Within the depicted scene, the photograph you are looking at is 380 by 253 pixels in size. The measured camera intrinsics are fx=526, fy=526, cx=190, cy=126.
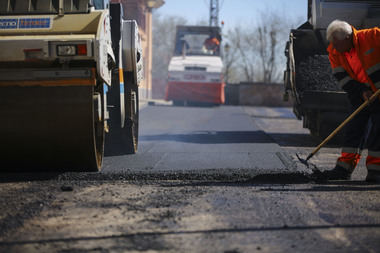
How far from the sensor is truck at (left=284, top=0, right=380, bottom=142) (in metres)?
8.02

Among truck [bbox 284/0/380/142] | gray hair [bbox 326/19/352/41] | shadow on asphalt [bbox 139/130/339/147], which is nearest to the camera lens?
gray hair [bbox 326/19/352/41]

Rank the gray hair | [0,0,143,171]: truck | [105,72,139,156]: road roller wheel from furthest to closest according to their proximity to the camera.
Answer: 1. [105,72,139,156]: road roller wheel
2. the gray hair
3. [0,0,143,171]: truck

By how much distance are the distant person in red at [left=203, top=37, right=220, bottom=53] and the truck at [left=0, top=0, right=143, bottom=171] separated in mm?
15703

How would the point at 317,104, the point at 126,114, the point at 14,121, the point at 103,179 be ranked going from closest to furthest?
the point at 14,121, the point at 103,179, the point at 126,114, the point at 317,104

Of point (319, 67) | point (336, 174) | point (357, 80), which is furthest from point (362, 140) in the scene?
point (319, 67)

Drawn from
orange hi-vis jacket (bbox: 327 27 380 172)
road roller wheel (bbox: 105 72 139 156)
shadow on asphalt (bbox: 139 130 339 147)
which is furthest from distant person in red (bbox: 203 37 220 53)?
orange hi-vis jacket (bbox: 327 27 380 172)

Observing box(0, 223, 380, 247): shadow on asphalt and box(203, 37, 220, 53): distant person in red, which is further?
box(203, 37, 220, 53): distant person in red

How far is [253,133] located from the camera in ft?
31.9

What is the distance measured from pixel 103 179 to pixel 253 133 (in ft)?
17.3

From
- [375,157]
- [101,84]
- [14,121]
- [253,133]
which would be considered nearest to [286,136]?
[253,133]

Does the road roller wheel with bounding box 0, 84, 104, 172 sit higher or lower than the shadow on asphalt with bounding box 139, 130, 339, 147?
higher

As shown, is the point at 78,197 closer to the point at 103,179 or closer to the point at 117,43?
the point at 103,179

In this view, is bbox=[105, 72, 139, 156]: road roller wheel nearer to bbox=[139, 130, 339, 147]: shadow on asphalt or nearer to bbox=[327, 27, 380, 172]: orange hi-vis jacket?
bbox=[139, 130, 339, 147]: shadow on asphalt

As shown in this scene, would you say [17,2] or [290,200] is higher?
[17,2]
